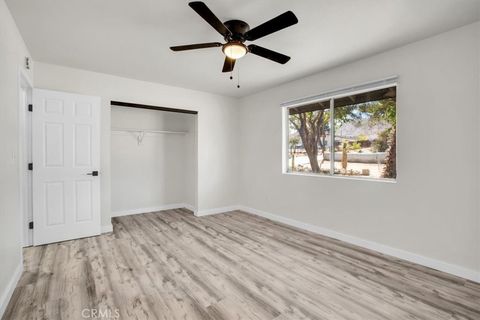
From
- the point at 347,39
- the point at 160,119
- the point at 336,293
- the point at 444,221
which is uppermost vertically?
the point at 347,39

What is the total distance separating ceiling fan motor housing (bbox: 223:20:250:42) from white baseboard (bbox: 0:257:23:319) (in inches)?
112

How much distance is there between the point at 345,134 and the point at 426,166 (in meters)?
1.10

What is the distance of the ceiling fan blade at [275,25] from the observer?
6.00 feet

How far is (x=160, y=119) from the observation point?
5.32 metres

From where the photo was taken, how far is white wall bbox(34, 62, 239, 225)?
3570 millimetres

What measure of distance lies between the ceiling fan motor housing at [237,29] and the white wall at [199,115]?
8.02 feet

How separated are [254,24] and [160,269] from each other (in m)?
2.75

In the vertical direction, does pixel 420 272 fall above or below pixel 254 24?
below

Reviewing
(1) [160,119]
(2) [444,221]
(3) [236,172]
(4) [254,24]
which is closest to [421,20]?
(4) [254,24]

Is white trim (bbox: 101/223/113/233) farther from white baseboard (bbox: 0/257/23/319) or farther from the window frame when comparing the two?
the window frame

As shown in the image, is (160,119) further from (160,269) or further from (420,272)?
(420,272)

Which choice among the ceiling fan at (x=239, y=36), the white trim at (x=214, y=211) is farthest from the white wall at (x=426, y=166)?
the white trim at (x=214, y=211)

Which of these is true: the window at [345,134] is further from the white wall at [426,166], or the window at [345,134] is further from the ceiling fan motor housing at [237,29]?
the ceiling fan motor housing at [237,29]

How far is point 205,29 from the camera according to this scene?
8.18 ft
